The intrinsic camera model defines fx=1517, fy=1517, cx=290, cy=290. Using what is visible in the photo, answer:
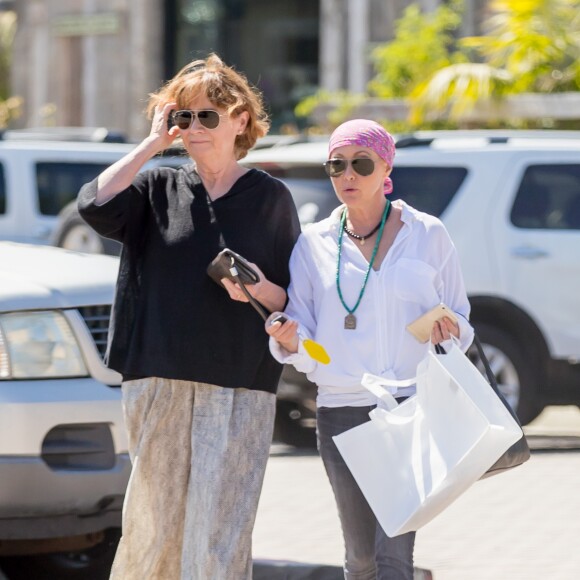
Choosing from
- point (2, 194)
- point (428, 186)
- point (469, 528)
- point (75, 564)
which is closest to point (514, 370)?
point (428, 186)

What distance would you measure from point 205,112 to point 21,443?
1.53 metres

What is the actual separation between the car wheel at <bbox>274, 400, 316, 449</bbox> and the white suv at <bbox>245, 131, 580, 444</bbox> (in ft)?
0.69

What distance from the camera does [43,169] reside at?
43.0 ft

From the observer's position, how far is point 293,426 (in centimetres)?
952

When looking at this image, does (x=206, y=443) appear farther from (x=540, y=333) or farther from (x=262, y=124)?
(x=540, y=333)

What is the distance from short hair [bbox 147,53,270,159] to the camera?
4.44 metres

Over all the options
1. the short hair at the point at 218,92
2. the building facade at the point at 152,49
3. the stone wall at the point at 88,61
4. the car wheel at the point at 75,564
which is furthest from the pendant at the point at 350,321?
the stone wall at the point at 88,61

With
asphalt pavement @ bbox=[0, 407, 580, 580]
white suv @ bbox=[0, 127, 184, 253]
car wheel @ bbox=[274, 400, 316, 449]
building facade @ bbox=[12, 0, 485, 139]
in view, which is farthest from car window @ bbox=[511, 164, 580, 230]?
building facade @ bbox=[12, 0, 485, 139]

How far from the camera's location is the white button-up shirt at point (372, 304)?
4281mm

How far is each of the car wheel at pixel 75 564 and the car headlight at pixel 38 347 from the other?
84 centimetres

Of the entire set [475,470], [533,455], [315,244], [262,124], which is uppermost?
[262,124]

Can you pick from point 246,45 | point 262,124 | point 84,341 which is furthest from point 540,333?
point 246,45

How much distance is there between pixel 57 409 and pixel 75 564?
3.27 feet

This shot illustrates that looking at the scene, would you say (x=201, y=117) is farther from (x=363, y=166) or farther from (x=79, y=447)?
(x=79, y=447)
